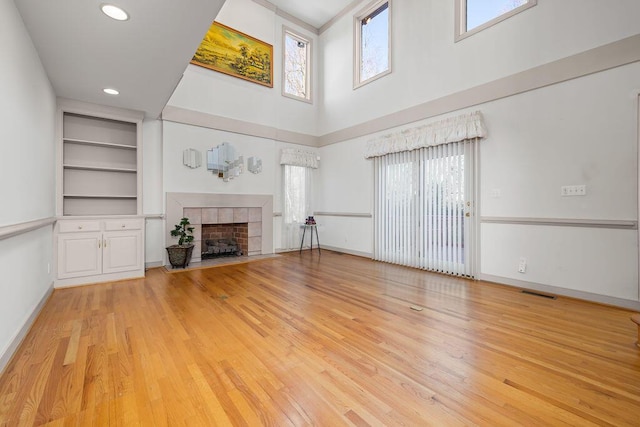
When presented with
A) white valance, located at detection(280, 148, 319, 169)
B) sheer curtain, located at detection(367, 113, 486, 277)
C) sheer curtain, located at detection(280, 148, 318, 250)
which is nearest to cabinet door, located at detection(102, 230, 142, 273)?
sheer curtain, located at detection(280, 148, 318, 250)

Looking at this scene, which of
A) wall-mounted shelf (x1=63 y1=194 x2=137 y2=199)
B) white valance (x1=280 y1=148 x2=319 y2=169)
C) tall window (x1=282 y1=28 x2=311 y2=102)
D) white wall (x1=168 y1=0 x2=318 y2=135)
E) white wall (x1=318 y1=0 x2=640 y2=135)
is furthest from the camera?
tall window (x1=282 y1=28 x2=311 y2=102)

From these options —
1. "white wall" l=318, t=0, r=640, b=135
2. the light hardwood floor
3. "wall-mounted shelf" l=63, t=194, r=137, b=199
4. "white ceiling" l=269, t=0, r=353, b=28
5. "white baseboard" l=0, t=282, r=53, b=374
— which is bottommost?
the light hardwood floor

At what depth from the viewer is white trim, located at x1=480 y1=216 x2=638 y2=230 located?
9.75 ft

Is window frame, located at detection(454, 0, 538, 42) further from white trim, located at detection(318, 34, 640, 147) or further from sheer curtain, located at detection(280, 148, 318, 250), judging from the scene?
sheer curtain, located at detection(280, 148, 318, 250)

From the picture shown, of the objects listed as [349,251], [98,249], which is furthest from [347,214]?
[98,249]

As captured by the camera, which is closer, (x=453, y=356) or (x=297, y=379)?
(x=297, y=379)

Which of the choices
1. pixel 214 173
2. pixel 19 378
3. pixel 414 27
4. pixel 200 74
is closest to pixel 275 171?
pixel 214 173

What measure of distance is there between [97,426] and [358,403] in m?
1.33

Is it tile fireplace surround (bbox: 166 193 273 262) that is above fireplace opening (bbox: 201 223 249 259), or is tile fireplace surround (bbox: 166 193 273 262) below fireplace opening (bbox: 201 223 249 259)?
above

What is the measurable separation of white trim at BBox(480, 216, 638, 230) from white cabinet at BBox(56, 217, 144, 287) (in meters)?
5.14

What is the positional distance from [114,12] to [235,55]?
4.16m

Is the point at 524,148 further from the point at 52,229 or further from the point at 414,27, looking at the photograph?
the point at 52,229

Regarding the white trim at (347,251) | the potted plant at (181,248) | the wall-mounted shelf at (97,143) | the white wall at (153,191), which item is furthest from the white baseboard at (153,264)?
the white trim at (347,251)

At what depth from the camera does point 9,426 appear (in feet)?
4.63
